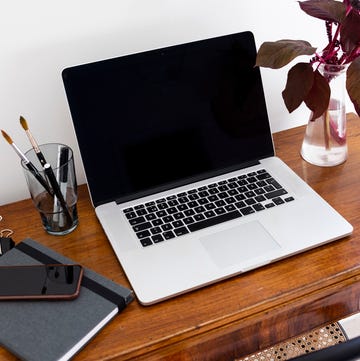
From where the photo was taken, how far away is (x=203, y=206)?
875 mm

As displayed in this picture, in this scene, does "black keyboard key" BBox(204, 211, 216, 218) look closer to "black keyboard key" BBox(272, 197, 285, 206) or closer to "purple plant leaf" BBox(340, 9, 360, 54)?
"black keyboard key" BBox(272, 197, 285, 206)

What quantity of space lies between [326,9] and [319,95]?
13 cm

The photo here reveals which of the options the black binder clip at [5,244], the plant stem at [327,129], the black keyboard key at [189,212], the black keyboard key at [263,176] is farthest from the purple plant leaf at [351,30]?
the black binder clip at [5,244]

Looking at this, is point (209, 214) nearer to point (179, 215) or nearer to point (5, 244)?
point (179, 215)

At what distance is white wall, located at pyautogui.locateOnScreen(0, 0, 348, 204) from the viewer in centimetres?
85

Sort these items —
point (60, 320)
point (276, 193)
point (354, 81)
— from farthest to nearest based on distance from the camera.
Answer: point (276, 193), point (354, 81), point (60, 320)

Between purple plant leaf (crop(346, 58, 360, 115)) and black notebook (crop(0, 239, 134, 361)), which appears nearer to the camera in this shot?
black notebook (crop(0, 239, 134, 361))

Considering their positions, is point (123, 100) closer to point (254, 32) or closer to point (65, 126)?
point (65, 126)

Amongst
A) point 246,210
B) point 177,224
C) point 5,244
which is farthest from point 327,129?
point 5,244

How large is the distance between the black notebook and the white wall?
31cm

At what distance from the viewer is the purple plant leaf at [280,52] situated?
81 cm

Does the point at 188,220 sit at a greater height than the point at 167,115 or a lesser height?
lesser

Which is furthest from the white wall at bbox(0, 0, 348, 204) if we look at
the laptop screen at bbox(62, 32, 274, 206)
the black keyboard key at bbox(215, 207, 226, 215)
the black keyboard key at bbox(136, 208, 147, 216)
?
the black keyboard key at bbox(215, 207, 226, 215)

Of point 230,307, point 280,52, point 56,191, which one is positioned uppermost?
point 280,52
